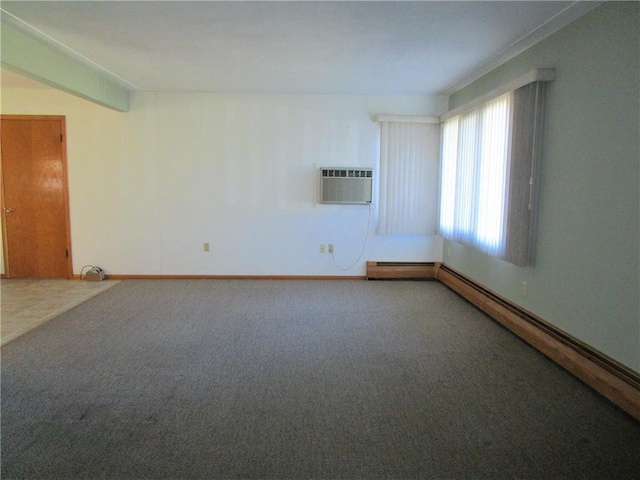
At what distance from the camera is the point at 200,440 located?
209cm

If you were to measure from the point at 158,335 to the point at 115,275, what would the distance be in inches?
97.7

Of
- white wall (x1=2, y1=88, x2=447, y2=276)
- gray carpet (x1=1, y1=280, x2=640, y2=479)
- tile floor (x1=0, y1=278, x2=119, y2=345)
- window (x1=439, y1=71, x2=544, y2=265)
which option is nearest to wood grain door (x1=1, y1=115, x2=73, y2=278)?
white wall (x1=2, y1=88, x2=447, y2=276)

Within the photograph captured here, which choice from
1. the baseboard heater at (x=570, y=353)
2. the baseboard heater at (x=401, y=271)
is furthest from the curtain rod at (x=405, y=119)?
the baseboard heater at (x=570, y=353)

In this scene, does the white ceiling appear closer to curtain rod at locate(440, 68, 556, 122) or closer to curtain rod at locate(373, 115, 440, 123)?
curtain rod at locate(440, 68, 556, 122)

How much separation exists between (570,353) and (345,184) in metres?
3.23

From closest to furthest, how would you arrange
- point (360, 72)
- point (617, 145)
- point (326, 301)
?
1. point (617, 145)
2. point (360, 72)
3. point (326, 301)

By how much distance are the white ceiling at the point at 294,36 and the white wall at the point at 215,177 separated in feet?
2.33

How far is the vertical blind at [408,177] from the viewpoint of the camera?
17.7ft

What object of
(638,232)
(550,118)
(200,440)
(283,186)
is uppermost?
(550,118)

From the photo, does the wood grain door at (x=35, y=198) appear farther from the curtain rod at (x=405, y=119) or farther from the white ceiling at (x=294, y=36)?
the curtain rod at (x=405, y=119)

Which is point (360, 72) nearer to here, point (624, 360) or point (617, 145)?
point (617, 145)

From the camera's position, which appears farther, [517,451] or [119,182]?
[119,182]

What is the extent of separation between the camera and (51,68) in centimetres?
371

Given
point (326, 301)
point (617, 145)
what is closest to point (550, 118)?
point (617, 145)
